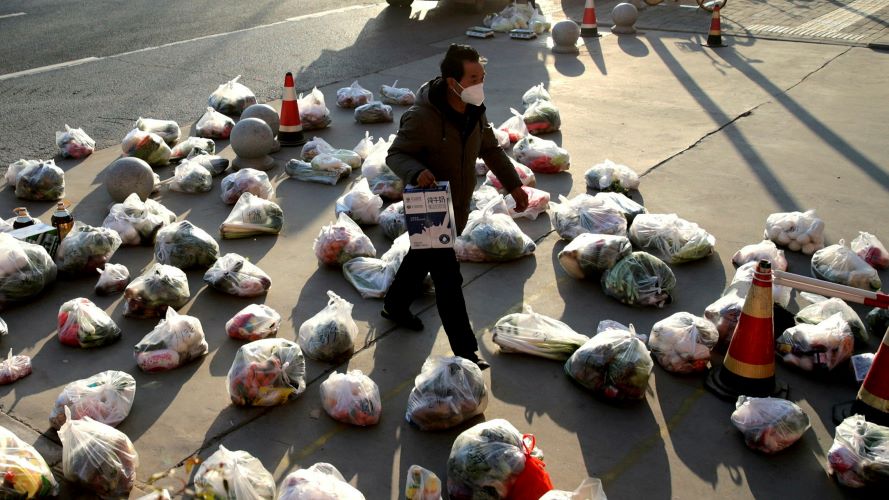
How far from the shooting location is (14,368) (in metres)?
4.98

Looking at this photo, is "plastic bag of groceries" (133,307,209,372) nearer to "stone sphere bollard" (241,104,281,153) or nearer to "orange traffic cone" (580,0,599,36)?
"stone sphere bollard" (241,104,281,153)

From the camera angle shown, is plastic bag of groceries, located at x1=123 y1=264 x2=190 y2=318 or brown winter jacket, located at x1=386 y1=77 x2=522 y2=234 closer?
brown winter jacket, located at x1=386 y1=77 x2=522 y2=234

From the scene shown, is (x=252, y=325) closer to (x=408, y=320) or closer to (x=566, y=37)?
(x=408, y=320)

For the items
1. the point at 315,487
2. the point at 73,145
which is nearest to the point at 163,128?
the point at 73,145

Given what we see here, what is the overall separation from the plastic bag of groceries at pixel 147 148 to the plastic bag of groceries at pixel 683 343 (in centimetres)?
522

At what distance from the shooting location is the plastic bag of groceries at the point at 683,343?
5.05m

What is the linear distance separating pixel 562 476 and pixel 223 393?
6.31 ft

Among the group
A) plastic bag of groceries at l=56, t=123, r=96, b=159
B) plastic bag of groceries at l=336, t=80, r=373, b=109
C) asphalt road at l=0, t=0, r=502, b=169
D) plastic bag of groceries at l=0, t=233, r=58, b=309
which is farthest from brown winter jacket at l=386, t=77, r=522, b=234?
plastic bag of groceries at l=336, t=80, r=373, b=109

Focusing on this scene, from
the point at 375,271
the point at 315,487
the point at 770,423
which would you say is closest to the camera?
the point at 315,487

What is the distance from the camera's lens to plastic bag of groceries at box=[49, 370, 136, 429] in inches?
176

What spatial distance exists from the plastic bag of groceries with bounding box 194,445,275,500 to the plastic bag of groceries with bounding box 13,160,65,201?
14.5 ft

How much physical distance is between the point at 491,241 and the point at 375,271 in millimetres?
919

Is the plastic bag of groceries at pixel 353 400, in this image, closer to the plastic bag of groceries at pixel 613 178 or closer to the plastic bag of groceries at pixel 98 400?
the plastic bag of groceries at pixel 98 400

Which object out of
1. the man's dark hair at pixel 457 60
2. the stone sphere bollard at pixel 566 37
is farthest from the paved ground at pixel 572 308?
the stone sphere bollard at pixel 566 37
